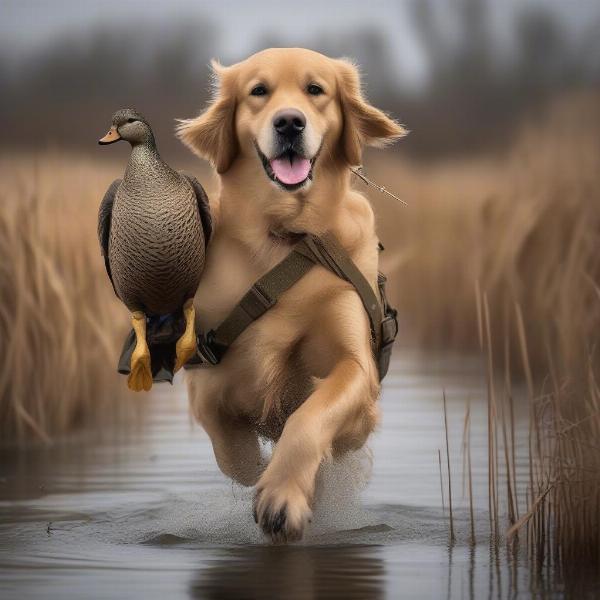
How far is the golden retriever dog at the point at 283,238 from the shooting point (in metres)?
6.29

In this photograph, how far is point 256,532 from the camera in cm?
630

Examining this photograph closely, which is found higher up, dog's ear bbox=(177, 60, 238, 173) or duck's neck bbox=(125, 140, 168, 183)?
dog's ear bbox=(177, 60, 238, 173)

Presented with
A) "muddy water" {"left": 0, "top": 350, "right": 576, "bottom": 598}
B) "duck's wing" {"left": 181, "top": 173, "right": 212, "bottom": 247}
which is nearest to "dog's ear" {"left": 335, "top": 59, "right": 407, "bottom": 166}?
Result: "duck's wing" {"left": 181, "top": 173, "right": 212, "bottom": 247}

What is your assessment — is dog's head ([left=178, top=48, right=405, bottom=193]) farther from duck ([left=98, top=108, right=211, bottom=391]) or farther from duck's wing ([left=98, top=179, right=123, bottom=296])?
duck's wing ([left=98, top=179, right=123, bottom=296])

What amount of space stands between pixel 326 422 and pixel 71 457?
320 centimetres

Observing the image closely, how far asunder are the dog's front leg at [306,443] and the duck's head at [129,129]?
1.15m

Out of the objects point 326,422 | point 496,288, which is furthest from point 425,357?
point 326,422

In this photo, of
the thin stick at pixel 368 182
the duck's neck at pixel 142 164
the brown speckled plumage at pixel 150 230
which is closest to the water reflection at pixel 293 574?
the brown speckled plumage at pixel 150 230

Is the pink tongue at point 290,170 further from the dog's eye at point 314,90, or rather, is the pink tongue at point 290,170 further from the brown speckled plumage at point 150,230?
the brown speckled plumage at point 150,230

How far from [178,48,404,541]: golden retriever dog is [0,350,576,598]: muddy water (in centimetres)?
37

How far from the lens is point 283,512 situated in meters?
5.57

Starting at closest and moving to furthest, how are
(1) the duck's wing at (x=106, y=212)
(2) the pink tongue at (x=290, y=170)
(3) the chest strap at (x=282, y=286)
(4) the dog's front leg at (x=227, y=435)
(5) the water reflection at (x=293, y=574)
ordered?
(5) the water reflection at (x=293, y=574)
(1) the duck's wing at (x=106, y=212)
(2) the pink tongue at (x=290, y=170)
(3) the chest strap at (x=282, y=286)
(4) the dog's front leg at (x=227, y=435)

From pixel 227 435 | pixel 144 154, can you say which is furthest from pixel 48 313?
pixel 144 154

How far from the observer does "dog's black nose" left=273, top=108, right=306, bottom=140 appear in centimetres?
616
